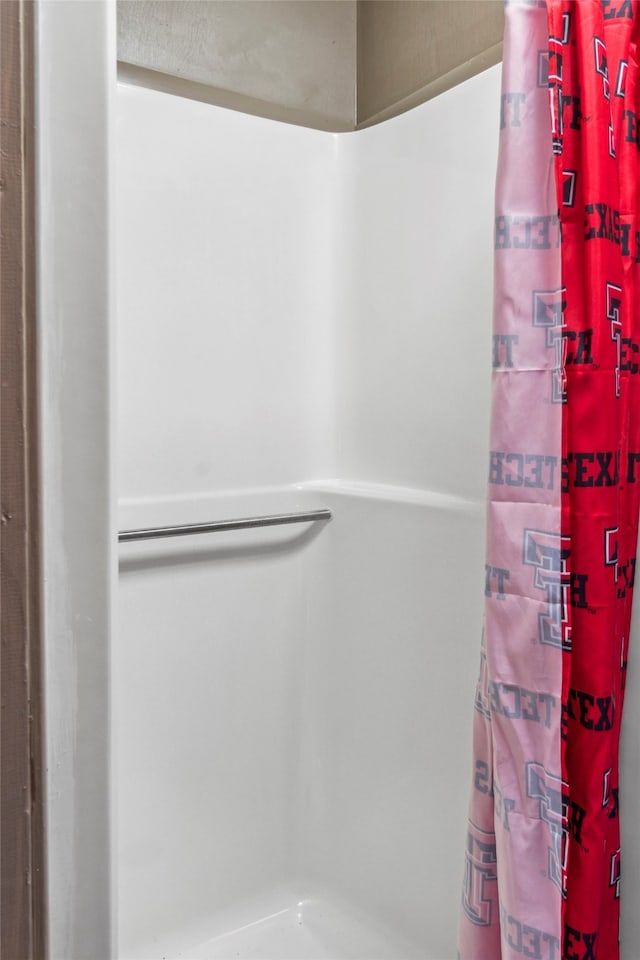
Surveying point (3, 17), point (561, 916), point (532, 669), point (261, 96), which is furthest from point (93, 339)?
point (261, 96)

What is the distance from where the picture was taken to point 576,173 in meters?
0.86

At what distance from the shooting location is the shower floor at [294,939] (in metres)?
1.33

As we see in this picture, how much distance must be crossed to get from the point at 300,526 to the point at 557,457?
0.75 metres

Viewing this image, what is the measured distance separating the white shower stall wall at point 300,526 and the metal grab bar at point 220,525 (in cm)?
4

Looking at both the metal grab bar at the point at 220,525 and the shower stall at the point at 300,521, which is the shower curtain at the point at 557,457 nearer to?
the shower stall at the point at 300,521

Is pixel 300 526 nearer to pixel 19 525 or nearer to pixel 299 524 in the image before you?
pixel 299 524

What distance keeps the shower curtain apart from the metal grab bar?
589 mm

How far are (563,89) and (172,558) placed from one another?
37.0 inches

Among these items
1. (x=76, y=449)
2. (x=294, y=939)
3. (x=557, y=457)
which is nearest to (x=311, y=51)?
(x=557, y=457)

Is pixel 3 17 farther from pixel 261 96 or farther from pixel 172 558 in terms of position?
pixel 261 96

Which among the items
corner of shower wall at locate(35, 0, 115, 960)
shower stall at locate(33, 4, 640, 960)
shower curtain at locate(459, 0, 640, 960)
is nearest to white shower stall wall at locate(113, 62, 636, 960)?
shower stall at locate(33, 4, 640, 960)

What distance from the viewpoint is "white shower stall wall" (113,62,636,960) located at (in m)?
1.31

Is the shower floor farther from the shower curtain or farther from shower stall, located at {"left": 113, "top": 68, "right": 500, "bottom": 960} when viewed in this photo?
the shower curtain

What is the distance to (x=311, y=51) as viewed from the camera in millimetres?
1570
